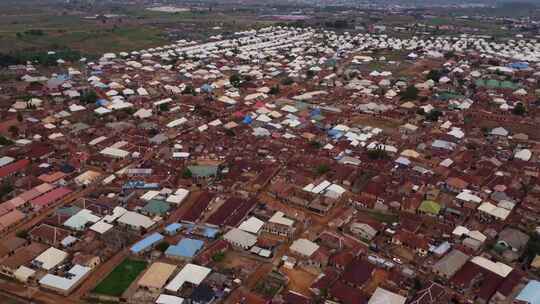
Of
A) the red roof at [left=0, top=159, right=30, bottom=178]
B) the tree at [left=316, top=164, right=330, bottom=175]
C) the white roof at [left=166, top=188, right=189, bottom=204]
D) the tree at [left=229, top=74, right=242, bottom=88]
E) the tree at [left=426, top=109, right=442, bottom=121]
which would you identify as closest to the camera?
the white roof at [left=166, top=188, right=189, bottom=204]

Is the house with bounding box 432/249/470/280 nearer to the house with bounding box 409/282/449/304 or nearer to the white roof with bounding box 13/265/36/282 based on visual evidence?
the house with bounding box 409/282/449/304

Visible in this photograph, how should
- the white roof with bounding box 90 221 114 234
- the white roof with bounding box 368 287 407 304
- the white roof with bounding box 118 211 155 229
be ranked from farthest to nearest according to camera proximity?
the white roof with bounding box 118 211 155 229
the white roof with bounding box 90 221 114 234
the white roof with bounding box 368 287 407 304

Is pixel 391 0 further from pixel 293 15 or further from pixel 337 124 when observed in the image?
pixel 337 124

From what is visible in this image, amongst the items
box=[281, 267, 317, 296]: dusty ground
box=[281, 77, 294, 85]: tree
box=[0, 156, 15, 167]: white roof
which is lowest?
box=[281, 267, 317, 296]: dusty ground

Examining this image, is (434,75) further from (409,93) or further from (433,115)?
(433,115)

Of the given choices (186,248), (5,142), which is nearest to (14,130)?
(5,142)

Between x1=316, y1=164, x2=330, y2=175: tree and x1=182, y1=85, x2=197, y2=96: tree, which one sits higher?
x1=182, y1=85, x2=197, y2=96: tree

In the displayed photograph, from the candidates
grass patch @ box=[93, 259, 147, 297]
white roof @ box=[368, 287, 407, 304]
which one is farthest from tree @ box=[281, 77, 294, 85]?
white roof @ box=[368, 287, 407, 304]
